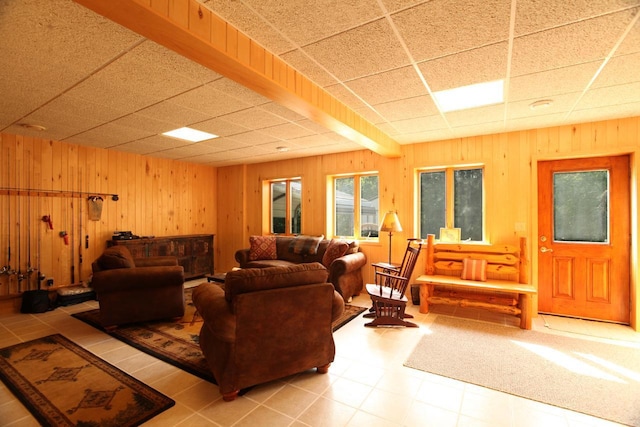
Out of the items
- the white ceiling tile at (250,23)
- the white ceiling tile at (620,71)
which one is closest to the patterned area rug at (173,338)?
the white ceiling tile at (250,23)

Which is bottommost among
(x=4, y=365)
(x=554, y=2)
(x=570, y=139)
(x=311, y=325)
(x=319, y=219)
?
(x=4, y=365)

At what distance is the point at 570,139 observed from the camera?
3.81 metres

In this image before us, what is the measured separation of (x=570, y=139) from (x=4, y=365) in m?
6.44

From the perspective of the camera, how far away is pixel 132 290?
3.42m

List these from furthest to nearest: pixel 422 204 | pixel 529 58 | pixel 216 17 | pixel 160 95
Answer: pixel 422 204 → pixel 160 95 → pixel 529 58 → pixel 216 17

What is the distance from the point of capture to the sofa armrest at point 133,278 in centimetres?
328

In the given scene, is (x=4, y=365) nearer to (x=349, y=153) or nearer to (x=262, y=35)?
(x=262, y=35)

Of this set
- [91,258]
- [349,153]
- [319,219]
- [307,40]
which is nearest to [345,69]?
[307,40]

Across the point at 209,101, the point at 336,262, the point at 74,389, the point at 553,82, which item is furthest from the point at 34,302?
the point at 553,82

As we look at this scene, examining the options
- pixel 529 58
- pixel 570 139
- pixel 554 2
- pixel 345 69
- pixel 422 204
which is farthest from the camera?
pixel 422 204

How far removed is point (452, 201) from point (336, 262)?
2.05m

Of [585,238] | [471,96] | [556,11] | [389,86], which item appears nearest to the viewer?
[556,11]

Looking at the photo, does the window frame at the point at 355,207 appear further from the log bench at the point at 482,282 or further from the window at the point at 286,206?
the log bench at the point at 482,282

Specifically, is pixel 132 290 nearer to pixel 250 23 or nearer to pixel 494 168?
pixel 250 23
